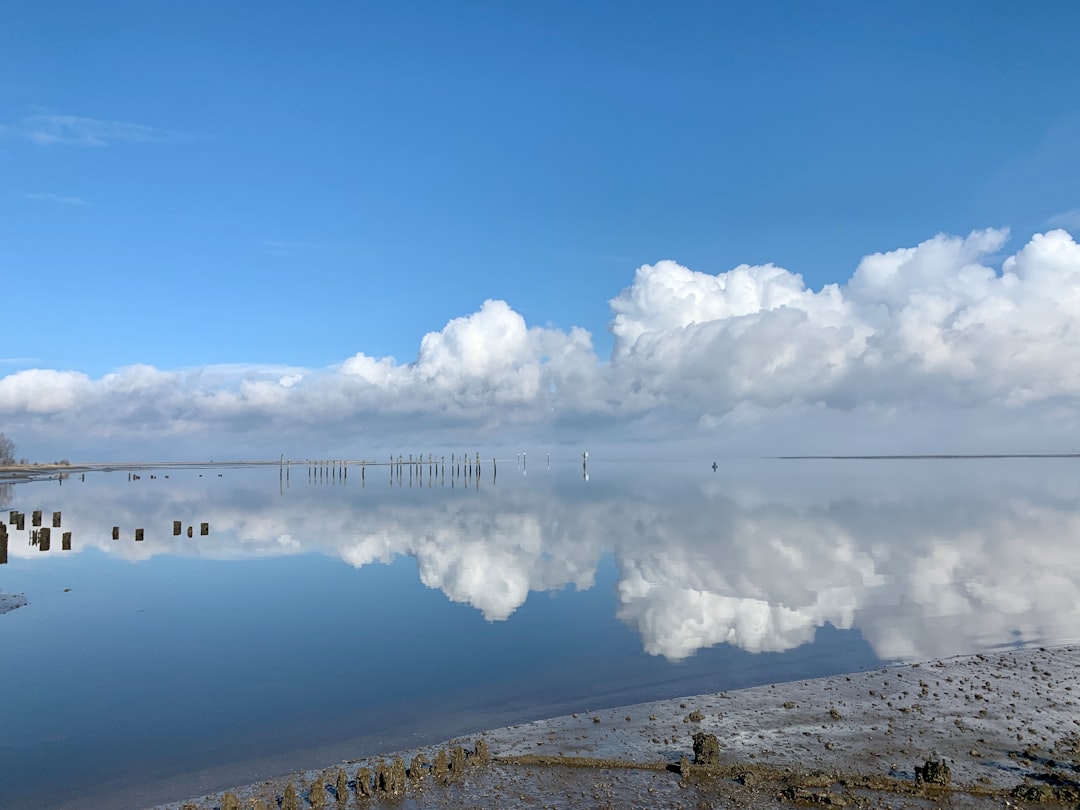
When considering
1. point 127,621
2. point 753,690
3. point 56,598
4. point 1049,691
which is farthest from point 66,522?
point 1049,691

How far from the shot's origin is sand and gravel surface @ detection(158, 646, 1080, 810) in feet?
39.6

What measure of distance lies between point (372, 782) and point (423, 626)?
1394 cm

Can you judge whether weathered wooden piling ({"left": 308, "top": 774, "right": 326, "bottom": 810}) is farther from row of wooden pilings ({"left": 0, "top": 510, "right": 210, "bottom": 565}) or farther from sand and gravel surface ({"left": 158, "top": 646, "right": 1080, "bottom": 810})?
row of wooden pilings ({"left": 0, "top": 510, "right": 210, "bottom": 565})

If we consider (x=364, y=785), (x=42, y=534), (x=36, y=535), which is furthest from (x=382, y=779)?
(x=36, y=535)

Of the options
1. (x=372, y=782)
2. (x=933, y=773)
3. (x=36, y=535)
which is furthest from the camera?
(x=36, y=535)

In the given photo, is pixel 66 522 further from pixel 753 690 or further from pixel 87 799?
pixel 753 690

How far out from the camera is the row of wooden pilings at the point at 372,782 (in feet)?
39.1

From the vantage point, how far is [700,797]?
1203 cm

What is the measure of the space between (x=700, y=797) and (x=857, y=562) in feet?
102

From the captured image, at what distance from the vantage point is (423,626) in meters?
26.6

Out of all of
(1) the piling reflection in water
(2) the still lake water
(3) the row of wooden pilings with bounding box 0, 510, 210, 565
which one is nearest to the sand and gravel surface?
(2) the still lake water

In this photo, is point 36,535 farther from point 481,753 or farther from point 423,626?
point 481,753

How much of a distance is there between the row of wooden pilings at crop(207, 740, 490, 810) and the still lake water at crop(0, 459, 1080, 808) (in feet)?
6.47

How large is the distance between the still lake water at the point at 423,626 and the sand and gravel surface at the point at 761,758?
5.71 ft
